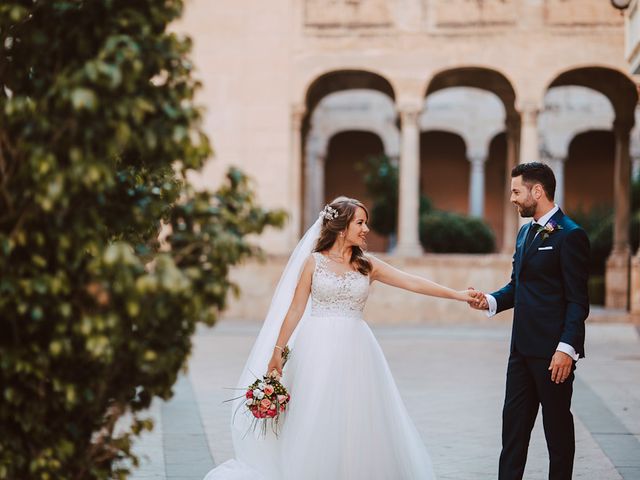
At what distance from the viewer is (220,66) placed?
20250 millimetres

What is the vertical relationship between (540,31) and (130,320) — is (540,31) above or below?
above

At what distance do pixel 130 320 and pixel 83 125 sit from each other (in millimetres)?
885

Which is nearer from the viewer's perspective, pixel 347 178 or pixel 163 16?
pixel 163 16

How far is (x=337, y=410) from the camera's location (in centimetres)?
612

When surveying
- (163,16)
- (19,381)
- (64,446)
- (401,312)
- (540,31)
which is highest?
(540,31)

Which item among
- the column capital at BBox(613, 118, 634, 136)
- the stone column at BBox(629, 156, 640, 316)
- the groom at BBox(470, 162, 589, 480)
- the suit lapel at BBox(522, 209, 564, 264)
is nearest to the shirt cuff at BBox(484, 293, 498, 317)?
the groom at BBox(470, 162, 589, 480)

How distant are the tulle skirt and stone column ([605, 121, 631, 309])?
51.5 feet

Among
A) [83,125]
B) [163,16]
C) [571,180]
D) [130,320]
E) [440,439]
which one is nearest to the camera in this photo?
[83,125]

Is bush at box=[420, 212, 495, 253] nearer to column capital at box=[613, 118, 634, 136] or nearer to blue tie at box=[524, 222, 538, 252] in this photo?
column capital at box=[613, 118, 634, 136]

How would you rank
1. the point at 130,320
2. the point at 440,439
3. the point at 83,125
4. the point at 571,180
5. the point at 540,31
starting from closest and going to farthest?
the point at 83,125
the point at 130,320
the point at 440,439
the point at 540,31
the point at 571,180

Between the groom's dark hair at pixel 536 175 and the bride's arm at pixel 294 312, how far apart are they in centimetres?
142

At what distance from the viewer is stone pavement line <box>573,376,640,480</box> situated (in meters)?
7.10

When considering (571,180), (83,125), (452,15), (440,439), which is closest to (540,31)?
(452,15)

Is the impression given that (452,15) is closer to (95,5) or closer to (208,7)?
(208,7)
